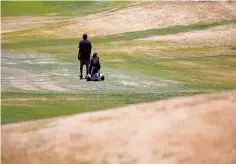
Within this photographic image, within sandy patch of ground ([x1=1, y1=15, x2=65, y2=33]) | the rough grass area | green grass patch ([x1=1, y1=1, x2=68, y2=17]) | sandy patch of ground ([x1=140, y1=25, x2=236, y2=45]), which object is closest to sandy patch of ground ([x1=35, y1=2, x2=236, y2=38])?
sandy patch of ground ([x1=140, y1=25, x2=236, y2=45])

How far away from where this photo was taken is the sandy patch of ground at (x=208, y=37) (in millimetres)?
33750

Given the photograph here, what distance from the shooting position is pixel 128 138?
40.4 ft

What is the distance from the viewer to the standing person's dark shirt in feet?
60.8

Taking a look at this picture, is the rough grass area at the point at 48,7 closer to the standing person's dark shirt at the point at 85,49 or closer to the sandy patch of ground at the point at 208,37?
the sandy patch of ground at the point at 208,37

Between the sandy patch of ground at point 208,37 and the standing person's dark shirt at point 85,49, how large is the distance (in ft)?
52.9

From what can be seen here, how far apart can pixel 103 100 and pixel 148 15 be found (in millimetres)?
26323

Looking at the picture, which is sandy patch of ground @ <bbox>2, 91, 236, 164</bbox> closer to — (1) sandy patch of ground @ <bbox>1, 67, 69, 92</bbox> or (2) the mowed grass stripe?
(1) sandy patch of ground @ <bbox>1, 67, 69, 92</bbox>

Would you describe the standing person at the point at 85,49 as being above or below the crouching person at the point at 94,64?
above

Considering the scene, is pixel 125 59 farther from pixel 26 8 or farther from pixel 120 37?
pixel 26 8

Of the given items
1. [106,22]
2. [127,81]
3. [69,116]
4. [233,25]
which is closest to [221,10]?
[233,25]

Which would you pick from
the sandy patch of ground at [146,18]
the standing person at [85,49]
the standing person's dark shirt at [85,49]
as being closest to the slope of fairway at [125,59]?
the sandy patch of ground at [146,18]

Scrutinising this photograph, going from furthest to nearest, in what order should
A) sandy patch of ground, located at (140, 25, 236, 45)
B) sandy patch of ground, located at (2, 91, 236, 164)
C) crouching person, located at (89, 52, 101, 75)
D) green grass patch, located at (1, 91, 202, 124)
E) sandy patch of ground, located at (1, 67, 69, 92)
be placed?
sandy patch of ground, located at (140, 25, 236, 45) → crouching person, located at (89, 52, 101, 75) → sandy patch of ground, located at (1, 67, 69, 92) → green grass patch, located at (1, 91, 202, 124) → sandy patch of ground, located at (2, 91, 236, 164)

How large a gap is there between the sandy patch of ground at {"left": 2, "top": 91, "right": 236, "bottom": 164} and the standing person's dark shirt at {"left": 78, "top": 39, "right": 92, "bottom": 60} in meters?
5.26

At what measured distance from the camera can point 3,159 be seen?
37.6ft
